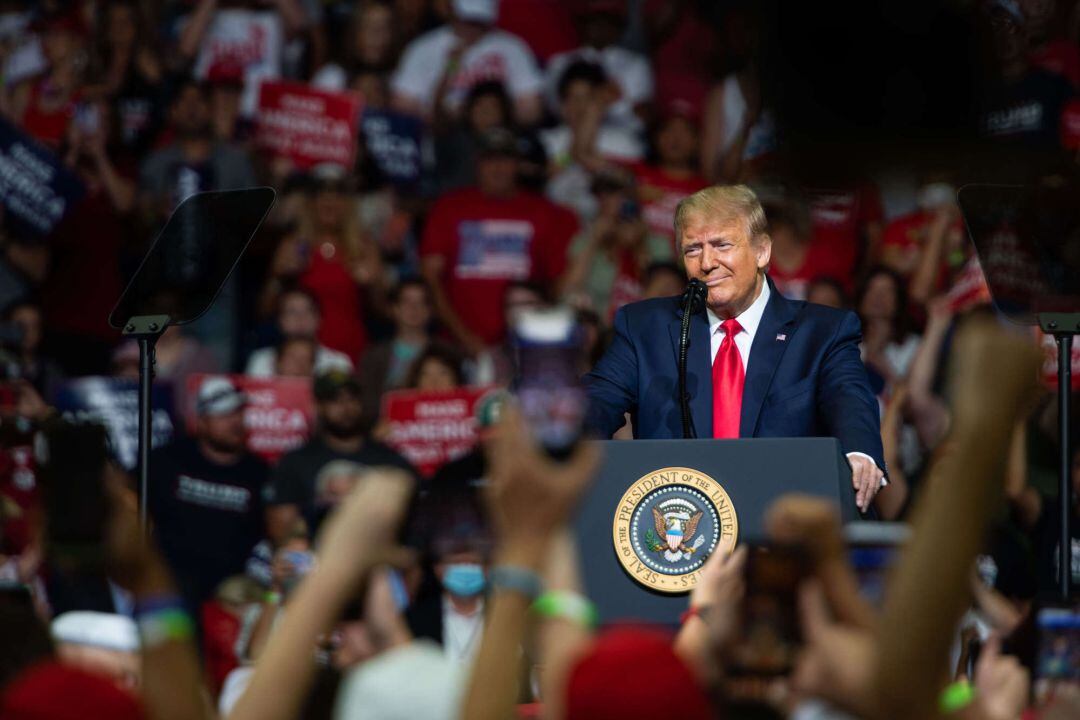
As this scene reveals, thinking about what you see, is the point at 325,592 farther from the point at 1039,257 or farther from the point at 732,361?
the point at 1039,257

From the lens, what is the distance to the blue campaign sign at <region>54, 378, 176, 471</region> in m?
7.38

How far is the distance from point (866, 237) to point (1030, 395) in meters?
6.62

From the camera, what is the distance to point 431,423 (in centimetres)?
724

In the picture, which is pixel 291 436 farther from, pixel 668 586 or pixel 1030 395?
pixel 1030 395

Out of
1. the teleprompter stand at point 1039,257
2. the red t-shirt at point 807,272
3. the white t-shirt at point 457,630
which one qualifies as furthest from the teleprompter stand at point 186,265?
the red t-shirt at point 807,272

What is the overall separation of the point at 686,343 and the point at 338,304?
4.33m

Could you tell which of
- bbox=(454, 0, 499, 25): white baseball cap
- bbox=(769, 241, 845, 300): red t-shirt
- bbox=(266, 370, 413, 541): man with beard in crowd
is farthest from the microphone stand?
bbox=(454, 0, 499, 25): white baseball cap

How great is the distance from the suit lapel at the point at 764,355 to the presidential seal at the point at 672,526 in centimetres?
79

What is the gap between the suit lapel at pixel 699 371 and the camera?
445 centimetres

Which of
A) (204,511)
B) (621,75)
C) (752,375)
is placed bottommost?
(204,511)

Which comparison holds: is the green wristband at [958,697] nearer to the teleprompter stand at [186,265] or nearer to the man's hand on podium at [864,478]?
the man's hand on podium at [864,478]

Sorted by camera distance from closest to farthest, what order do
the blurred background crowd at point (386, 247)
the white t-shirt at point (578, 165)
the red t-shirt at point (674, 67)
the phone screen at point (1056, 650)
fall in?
the phone screen at point (1056, 650), the blurred background crowd at point (386, 247), the white t-shirt at point (578, 165), the red t-shirt at point (674, 67)

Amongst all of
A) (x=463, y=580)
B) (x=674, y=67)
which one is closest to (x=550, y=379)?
(x=463, y=580)

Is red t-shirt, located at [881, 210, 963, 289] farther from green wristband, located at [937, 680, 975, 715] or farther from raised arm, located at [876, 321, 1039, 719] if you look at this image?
raised arm, located at [876, 321, 1039, 719]
